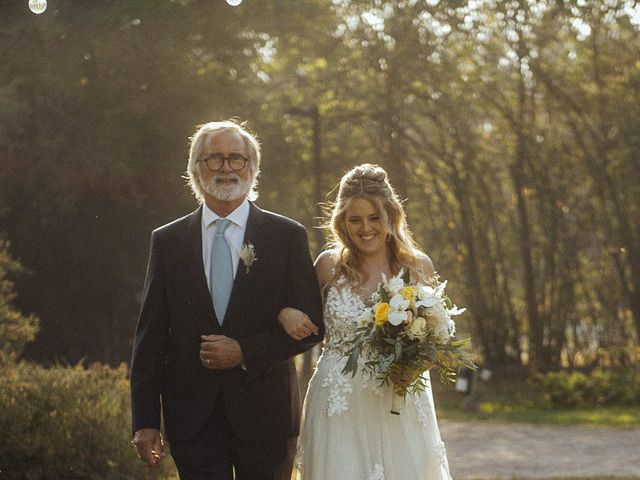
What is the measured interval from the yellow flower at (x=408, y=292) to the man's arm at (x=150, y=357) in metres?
0.94

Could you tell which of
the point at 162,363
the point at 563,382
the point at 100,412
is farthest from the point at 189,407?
the point at 563,382

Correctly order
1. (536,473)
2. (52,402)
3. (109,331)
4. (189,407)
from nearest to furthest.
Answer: (189,407) → (52,402) → (536,473) → (109,331)

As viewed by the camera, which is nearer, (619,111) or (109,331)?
(109,331)

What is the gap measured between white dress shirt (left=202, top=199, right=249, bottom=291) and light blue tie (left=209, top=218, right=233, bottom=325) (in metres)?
0.02

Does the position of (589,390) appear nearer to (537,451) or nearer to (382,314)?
(537,451)

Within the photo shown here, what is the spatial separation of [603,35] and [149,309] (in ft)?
44.5

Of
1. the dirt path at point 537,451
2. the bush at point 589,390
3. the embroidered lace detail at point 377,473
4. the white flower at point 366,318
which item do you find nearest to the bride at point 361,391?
the embroidered lace detail at point 377,473

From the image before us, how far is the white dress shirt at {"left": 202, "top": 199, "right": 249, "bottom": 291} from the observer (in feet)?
15.3

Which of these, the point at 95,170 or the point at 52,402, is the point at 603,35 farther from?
the point at 52,402

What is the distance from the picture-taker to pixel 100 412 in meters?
8.00

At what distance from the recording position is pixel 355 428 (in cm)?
506

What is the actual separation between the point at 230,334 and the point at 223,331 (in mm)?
30

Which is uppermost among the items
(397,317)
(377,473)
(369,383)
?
(397,317)

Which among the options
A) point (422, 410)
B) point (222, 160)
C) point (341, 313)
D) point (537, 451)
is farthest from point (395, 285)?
point (537, 451)
